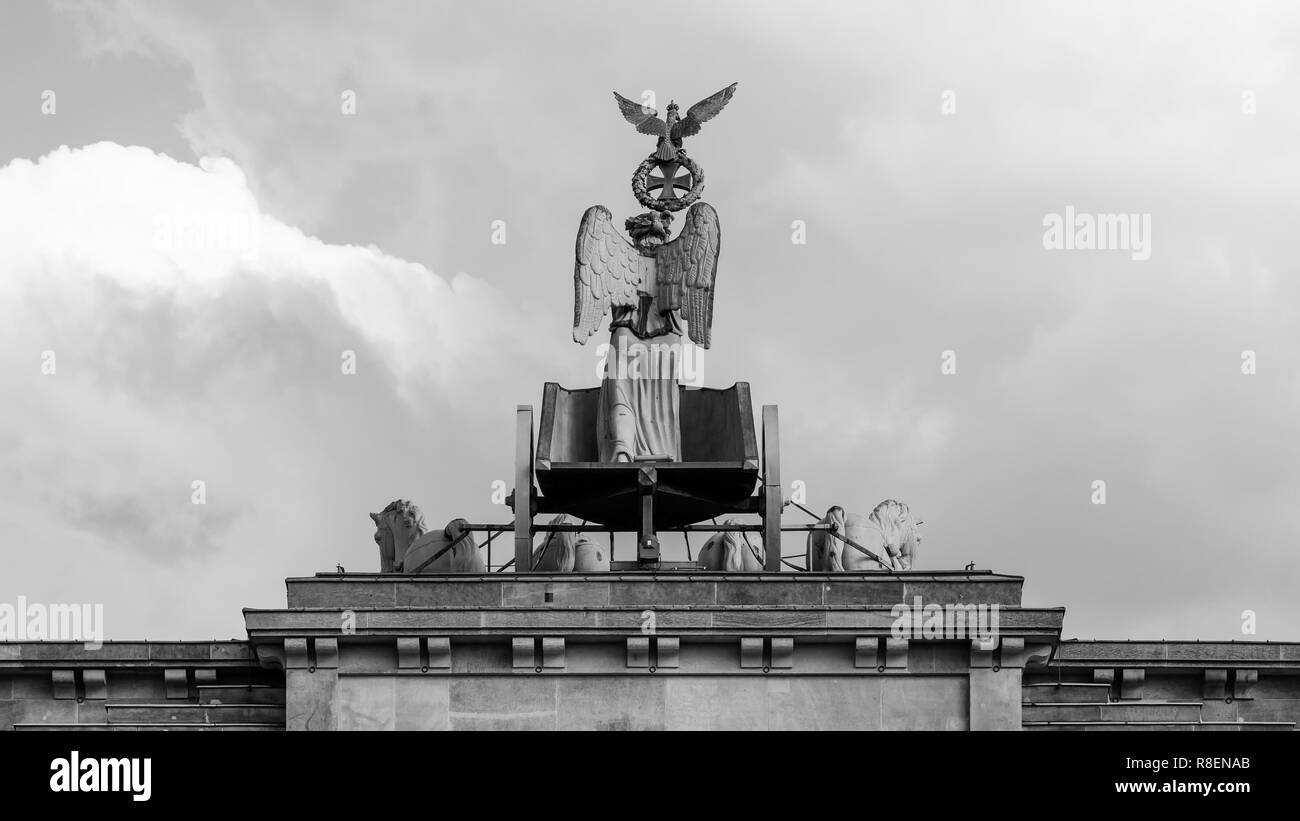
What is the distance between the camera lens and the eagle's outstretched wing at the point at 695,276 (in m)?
64.1

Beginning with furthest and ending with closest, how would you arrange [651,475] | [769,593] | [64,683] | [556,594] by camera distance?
[651,475] < [64,683] < [556,594] < [769,593]

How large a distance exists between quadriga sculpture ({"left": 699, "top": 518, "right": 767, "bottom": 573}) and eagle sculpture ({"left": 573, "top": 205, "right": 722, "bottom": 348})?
3646 mm

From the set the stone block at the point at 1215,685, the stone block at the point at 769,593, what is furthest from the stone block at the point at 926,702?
the stone block at the point at 1215,685

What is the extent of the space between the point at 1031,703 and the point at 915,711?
259 cm

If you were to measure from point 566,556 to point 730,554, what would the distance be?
10.1 ft

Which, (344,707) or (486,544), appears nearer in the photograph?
(344,707)

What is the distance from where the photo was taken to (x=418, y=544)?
208ft

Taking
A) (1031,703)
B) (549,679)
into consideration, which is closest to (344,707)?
(549,679)

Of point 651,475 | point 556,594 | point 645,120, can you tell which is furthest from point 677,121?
point 556,594

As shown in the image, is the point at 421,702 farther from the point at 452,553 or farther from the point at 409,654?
the point at 452,553

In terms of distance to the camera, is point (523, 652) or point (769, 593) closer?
point (523, 652)

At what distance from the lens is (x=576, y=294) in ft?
209
